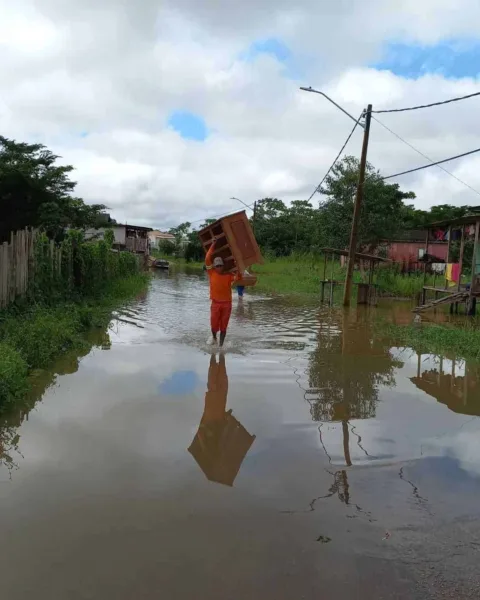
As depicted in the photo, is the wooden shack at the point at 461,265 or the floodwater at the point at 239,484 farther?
the wooden shack at the point at 461,265

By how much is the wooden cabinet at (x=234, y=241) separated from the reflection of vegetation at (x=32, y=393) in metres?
2.86

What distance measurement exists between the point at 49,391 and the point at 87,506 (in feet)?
10.9

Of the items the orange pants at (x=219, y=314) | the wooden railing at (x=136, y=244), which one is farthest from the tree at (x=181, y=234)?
the orange pants at (x=219, y=314)

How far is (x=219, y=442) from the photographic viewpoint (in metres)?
5.16

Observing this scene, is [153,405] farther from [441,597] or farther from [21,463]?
[441,597]

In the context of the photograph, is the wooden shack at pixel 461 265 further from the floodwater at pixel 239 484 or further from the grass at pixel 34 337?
the grass at pixel 34 337

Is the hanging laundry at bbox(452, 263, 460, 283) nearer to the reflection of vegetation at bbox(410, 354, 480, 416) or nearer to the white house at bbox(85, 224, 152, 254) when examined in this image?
the reflection of vegetation at bbox(410, 354, 480, 416)

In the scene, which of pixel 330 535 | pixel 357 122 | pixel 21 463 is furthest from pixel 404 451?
pixel 357 122

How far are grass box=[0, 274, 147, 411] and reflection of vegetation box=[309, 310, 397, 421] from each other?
3608 millimetres

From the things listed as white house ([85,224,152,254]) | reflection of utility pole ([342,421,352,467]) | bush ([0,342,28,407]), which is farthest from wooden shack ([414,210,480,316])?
white house ([85,224,152,254])

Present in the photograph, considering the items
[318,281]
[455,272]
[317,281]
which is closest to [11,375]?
[455,272]

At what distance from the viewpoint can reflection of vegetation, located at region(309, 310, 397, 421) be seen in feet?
21.0

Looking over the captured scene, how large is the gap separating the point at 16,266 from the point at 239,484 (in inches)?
334

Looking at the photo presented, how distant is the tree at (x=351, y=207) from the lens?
95.0 feet
